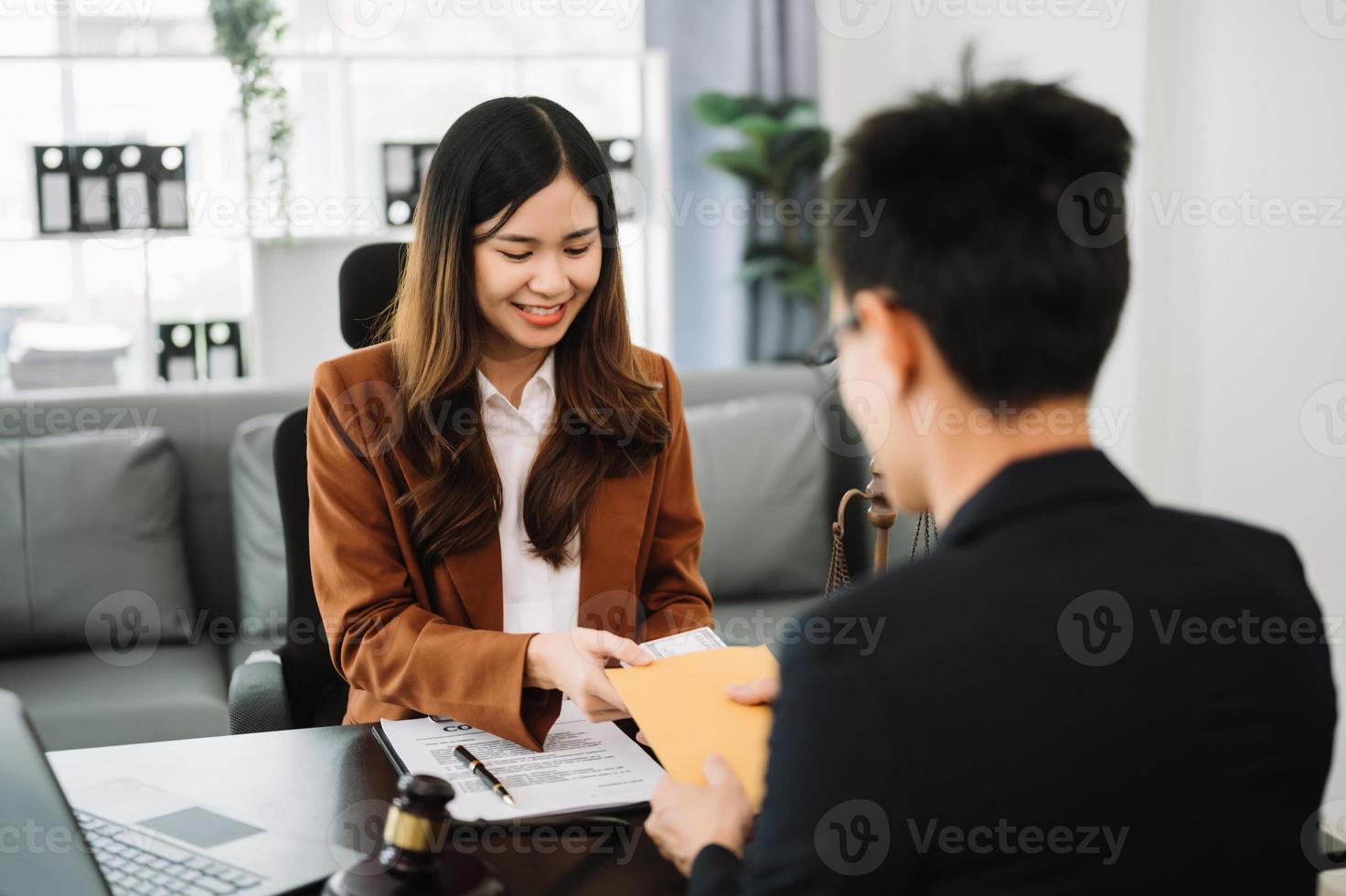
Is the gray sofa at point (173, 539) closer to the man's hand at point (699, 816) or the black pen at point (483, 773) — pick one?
the black pen at point (483, 773)

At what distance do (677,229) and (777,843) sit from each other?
4.28 m

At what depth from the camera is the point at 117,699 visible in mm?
2717

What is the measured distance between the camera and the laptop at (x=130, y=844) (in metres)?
0.95

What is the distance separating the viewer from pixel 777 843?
78cm

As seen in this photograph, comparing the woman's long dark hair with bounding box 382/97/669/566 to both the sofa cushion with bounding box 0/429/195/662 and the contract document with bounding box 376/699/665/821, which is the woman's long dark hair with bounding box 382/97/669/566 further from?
the sofa cushion with bounding box 0/429/195/662

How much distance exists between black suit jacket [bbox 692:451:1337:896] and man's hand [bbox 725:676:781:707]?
1.33 ft

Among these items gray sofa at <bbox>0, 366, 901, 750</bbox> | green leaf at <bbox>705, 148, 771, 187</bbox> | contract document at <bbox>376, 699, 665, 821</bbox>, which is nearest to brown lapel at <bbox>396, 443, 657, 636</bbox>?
contract document at <bbox>376, 699, 665, 821</bbox>

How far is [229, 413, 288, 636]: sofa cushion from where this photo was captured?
306 centimetres

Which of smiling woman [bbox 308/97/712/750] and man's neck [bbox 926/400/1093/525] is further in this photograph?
smiling woman [bbox 308/97/712/750]

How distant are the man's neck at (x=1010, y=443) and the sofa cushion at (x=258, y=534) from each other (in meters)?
2.47

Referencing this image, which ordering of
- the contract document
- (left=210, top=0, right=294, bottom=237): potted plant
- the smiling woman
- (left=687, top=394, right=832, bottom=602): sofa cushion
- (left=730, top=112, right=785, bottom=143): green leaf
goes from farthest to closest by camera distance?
(left=730, top=112, right=785, bottom=143): green leaf < (left=210, top=0, right=294, bottom=237): potted plant < (left=687, top=394, right=832, bottom=602): sofa cushion < the smiling woman < the contract document

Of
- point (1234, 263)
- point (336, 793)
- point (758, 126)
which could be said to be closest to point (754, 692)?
point (336, 793)

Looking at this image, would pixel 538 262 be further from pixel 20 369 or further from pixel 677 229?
pixel 677 229

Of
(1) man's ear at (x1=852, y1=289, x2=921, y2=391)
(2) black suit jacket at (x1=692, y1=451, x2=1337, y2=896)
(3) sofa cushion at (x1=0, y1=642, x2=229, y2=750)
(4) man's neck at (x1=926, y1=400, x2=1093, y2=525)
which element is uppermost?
(1) man's ear at (x1=852, y1=289, x2=921, y2=391)
